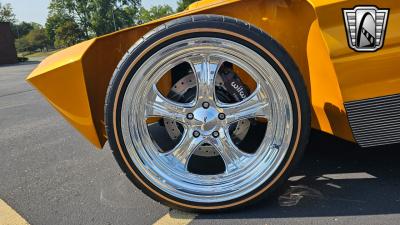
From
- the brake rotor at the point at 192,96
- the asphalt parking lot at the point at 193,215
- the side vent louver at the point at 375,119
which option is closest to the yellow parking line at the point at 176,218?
the asphalt parking lot at the point at 193,215

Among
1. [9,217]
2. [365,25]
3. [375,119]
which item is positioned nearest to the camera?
[365,25]

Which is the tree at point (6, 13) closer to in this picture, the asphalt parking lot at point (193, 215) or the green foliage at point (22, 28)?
the green foliage at point (22, 28)

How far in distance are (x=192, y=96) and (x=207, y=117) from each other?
22 cm

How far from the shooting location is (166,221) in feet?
7.22

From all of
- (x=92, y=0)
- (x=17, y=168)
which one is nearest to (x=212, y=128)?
(x=17, y=168)

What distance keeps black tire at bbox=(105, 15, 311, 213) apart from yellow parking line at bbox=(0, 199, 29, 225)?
72 cm

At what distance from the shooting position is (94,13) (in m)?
79.6

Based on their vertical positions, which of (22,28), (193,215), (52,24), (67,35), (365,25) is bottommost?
(193,215)

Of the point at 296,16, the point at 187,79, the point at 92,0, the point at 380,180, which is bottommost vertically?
the point at 380,180

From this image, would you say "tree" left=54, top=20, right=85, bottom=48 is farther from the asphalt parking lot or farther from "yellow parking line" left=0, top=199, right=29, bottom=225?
"yellow parking line" left=0, top=199, right=29, bottom=225

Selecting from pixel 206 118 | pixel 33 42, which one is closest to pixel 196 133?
pixel 206 118

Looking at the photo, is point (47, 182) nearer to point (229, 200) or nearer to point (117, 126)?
point (117, 126)

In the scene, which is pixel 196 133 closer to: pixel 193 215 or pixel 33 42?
pixel 193 215

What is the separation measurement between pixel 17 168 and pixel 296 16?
7.89 feet
